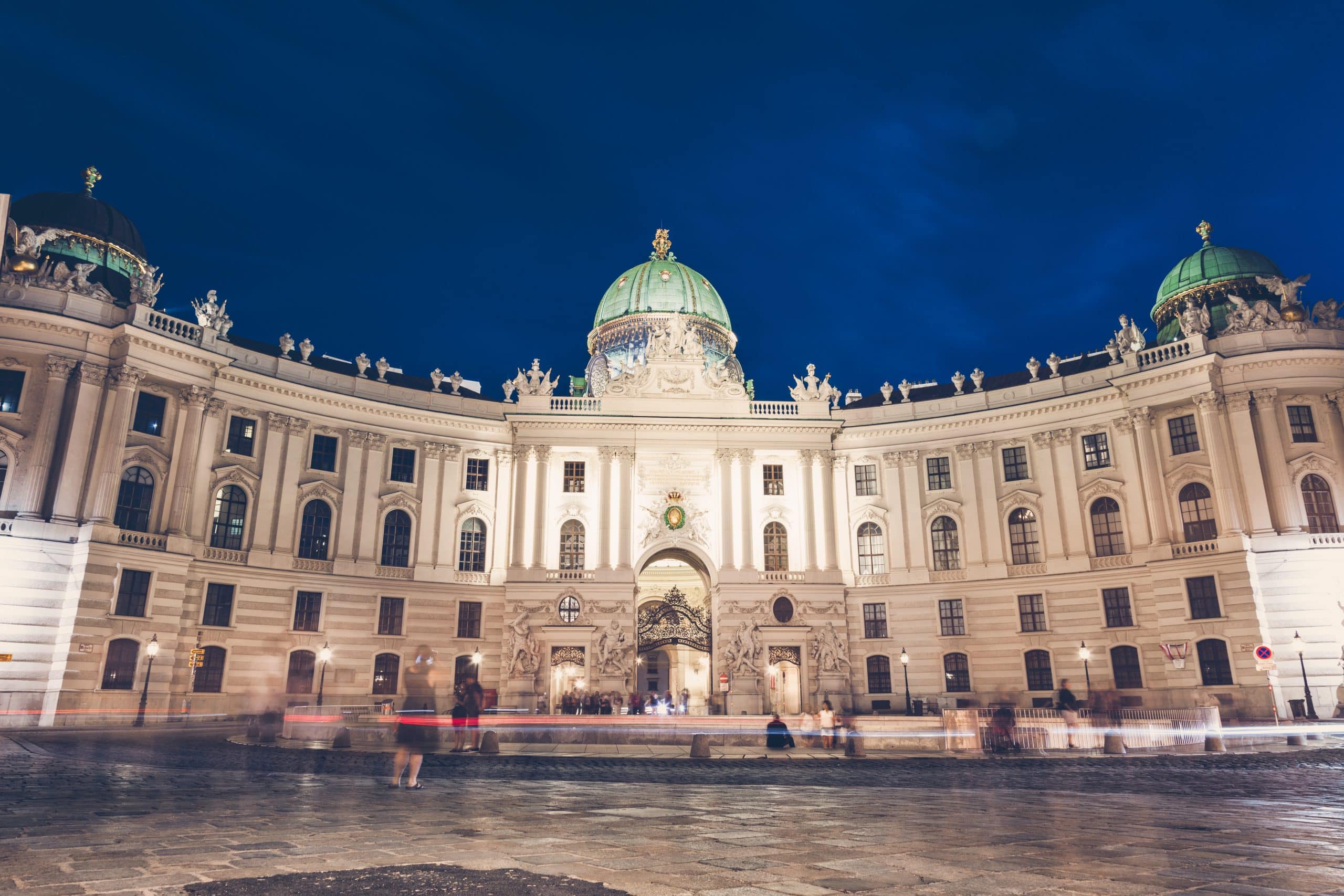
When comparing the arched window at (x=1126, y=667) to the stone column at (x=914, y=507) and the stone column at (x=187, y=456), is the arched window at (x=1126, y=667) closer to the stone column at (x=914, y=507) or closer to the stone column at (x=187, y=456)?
the stone column at (x=914, y=507)

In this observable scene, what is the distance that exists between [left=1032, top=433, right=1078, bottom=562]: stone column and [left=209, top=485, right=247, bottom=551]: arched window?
41.9 metres

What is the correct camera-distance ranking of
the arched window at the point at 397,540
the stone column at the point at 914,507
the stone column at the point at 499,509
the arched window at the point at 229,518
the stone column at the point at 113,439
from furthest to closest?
1. the stone column at the point at 914,507
2. the stone column at the point at 499,509
3. the arched window at the point at 397,540
4. the arched window at the point at 229,518
5. the stone column at the point at 113,439

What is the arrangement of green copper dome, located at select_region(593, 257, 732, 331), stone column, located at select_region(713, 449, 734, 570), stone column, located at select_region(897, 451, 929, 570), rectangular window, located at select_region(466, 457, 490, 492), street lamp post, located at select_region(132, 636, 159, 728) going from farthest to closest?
green copper dome, located at select_region(593, 257, 732, 331) < rectangular window, located at select_region(466, 457, 490, 492) < stone column, located at select_region(897, 451, 929, 570) < stone column, located at select_region(713, 449, 734, 570) < street lamp post, located at select_region(132, 636, 159, 728)

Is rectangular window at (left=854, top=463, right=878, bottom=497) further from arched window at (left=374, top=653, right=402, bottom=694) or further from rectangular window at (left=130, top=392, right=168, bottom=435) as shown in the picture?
rectangular window at (left=130, top=392, right=168, bottom=435)

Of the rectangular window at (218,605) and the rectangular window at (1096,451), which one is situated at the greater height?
the rectangular window at (1096,451)

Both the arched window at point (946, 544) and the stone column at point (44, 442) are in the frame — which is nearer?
the stone column at point (44, 442)

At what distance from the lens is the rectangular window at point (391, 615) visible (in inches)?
1827

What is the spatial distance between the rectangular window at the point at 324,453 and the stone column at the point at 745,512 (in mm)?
22895

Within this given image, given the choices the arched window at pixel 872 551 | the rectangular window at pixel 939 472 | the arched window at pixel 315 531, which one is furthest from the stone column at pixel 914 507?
the arched window at pixel 315 531

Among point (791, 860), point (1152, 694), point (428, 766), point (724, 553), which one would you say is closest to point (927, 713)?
point (1152, 694)

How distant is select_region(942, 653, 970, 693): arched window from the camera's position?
4741cm

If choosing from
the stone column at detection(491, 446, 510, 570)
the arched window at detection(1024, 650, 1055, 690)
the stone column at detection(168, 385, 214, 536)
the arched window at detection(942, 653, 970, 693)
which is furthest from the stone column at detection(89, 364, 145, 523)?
the arched window at detection(1024, 650, 1055, 690)

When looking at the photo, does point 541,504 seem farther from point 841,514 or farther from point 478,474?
point 841,514

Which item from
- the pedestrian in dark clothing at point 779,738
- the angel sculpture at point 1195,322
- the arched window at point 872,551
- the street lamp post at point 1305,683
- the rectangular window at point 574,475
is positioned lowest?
the pedestrian in dark clothing at point 779,738
